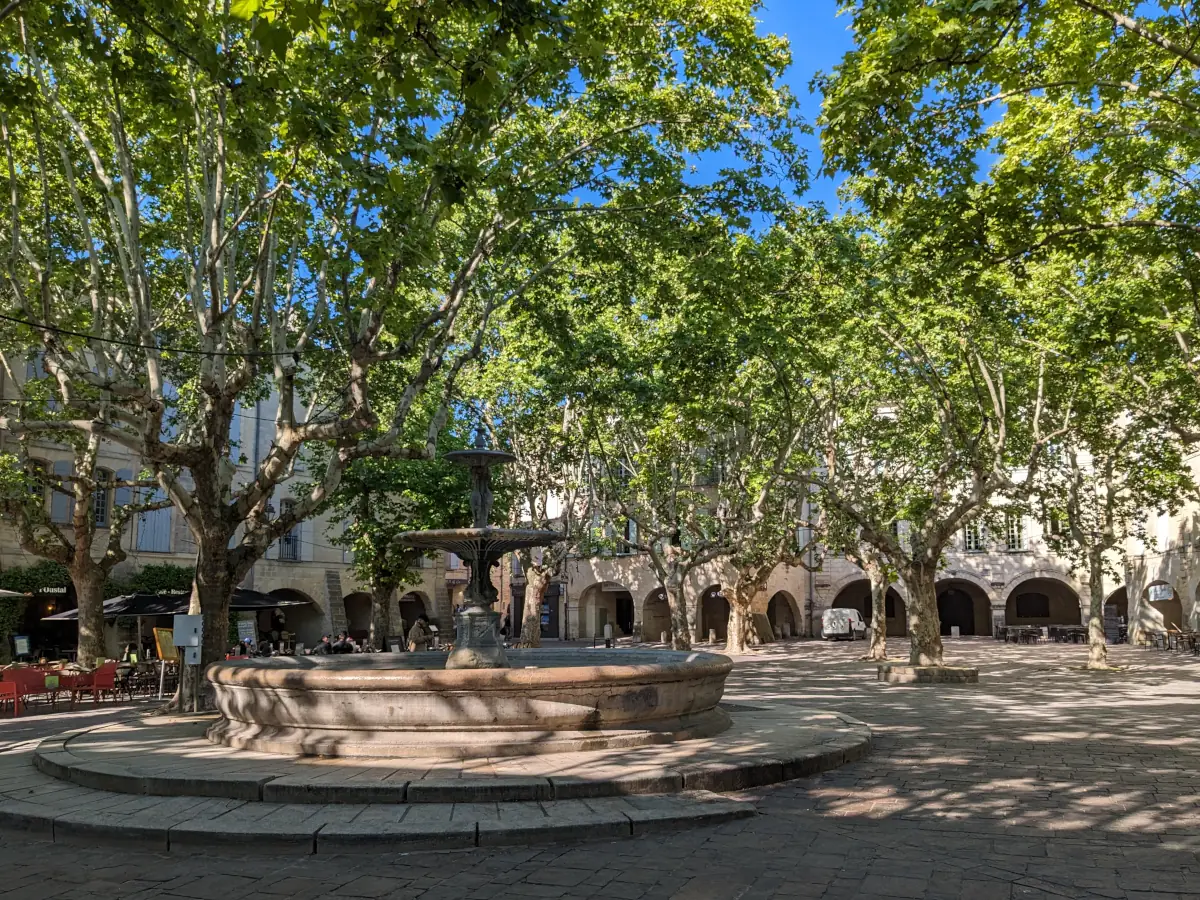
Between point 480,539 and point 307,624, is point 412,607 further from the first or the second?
point 480,539

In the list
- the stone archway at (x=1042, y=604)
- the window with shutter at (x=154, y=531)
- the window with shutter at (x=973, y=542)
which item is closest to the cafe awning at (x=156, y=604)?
the window with shutter at (x=154, y=531)

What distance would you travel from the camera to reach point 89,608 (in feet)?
64.8

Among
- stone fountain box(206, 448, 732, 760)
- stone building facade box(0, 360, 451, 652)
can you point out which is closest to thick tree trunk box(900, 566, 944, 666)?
stone fountain box(206, 448, 732, 760)

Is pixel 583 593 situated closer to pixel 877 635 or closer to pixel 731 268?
pixel 877 635

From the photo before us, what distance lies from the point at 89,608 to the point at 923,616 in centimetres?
1694

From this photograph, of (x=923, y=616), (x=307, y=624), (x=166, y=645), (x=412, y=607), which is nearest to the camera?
(x=166, y=645)

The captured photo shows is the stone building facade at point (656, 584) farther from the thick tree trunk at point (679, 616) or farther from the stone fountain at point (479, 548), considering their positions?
the stone fountain at point (479, 548)

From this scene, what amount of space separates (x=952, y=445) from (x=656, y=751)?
1156 cm

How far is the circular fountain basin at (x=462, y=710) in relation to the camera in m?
8.27

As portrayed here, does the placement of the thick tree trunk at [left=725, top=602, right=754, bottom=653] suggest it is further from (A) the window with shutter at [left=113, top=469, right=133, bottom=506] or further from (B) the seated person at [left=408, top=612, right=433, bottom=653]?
(A) the window with shutter at [left=113, top=469, right=133, bottom=506]

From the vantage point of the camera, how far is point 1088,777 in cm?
827

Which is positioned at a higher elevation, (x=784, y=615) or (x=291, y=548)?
(x=291, y=548)

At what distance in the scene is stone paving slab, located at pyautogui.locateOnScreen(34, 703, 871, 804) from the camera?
704cm

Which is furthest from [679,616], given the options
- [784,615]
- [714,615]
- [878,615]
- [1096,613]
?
[784,615]
